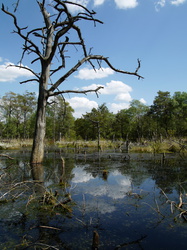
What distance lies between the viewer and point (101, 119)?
168 feet

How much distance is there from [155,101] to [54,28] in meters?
47.8

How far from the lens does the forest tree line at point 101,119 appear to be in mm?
44594

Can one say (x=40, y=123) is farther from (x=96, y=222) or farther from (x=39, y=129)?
(x=96, y=222)

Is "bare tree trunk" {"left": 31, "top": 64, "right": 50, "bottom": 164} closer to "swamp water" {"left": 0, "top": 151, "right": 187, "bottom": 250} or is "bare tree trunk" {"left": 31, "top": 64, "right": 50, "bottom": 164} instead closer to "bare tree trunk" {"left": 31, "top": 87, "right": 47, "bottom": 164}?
"bare tree trunk" {"left": 31, "top": 87, "right": 47, "bottom": 164}

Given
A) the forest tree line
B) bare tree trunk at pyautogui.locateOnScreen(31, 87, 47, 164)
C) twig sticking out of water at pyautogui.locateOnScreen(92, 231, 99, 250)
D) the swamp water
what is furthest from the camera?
the forest tree line

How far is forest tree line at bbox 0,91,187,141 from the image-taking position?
44594 millimetres

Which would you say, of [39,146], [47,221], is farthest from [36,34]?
[47,221]

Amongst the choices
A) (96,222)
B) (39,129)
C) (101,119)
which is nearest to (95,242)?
(96,222)

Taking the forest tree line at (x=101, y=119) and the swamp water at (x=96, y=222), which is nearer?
the swamp water at (x=96, y=222)

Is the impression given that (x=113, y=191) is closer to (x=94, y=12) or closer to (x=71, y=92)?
(x=71, y=92)

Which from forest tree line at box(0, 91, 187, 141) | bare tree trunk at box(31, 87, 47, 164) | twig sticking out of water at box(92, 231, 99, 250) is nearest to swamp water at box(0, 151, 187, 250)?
twig sticking out of water at box(92, 231, 99, 250)

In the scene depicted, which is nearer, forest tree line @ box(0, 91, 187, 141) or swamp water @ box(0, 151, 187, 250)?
swamp water @ box(0, 151, 187, 250)

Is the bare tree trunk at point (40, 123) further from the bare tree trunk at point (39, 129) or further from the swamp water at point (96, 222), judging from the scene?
the swamp water at point (96, 222)

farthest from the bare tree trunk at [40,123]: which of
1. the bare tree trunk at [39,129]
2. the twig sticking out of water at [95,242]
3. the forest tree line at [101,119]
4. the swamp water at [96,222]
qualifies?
the forest tree line at [101,119]
